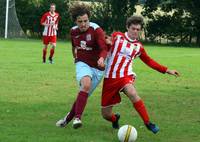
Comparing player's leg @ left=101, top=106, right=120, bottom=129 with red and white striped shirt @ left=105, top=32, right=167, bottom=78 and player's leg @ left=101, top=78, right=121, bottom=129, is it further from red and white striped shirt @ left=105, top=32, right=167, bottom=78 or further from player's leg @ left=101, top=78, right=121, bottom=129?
red and white striped shirt @ left=105, top=32, right=167, bottom=78

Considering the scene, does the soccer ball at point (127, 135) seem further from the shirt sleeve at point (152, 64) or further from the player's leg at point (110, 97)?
the shirt sleeve at point (152, 64)

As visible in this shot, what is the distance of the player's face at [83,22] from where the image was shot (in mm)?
7867

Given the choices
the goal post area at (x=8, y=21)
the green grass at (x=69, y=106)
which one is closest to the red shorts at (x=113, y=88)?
the green grass at (x=69, y=106)

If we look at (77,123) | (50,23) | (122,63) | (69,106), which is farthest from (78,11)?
(50,23)

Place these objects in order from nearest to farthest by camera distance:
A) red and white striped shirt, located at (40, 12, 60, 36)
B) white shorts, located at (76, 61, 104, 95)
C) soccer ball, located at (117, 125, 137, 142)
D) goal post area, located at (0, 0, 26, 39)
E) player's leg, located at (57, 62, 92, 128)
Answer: soccer ball, located at (117, 125, 137, 142), player's leg, located at (57, 62, 92, 128), white shorts, located at (76, 61, 104, 95), red and white striped shirt, located at (40, 12, 60, 36), goal post area, located at (0, 0, 26, 39)

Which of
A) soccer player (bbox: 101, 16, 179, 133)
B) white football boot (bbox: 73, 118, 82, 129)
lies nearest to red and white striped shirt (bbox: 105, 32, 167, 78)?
soccer player (bbox: 101, 16, 179, 133)

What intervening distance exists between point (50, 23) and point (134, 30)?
1554 centimetres

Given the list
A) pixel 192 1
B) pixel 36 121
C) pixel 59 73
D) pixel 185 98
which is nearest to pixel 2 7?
pixel 192 1

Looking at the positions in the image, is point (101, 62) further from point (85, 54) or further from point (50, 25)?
point (50, 25)

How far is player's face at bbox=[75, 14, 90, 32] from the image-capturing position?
7867 mm

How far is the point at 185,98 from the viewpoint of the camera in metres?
11.9

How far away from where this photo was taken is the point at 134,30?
7.87 metres

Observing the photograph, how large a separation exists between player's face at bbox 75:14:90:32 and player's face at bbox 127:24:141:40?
0.60 metres

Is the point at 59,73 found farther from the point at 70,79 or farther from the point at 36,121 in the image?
the point at 36,121
